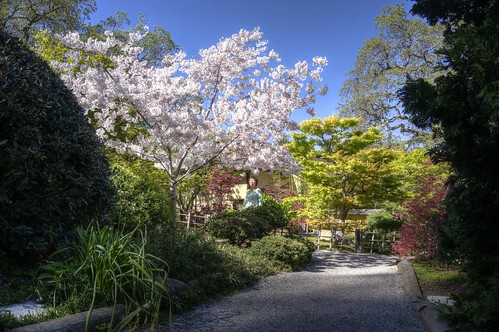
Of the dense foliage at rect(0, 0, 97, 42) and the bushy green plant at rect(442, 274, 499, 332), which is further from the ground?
the dense foliage at rect(0, 0, 97, 42)

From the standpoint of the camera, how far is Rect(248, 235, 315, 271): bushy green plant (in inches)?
254

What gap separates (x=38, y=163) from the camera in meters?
3.28

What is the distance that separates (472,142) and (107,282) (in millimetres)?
2963

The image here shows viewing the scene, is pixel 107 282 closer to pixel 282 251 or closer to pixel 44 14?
pixel 282 251

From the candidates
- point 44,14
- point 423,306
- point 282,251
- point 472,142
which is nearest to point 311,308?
point 423,306

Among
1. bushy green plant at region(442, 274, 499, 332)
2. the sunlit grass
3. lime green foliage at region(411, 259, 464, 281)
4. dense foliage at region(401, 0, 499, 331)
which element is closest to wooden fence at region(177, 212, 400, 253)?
lime green foliage at region(411, 259, 464, 281)

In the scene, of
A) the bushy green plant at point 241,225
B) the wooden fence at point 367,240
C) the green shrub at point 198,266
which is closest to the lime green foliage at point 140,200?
the green shrub at point 198,266

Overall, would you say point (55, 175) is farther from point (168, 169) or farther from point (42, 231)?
point (168, 169)

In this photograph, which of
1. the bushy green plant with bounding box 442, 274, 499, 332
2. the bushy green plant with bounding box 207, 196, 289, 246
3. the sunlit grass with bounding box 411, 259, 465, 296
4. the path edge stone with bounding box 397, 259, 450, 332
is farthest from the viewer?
the bushy green plant with bounding box 207, 196, 289, 246

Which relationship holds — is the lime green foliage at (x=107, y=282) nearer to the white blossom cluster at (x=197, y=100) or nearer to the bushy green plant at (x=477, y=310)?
the bushy green plant at (x=477, y=310)

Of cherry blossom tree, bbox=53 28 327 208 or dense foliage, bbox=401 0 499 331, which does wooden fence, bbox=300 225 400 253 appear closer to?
cherry blossom tree, bbox=53 28 327 208

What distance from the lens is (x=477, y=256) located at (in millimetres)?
2762

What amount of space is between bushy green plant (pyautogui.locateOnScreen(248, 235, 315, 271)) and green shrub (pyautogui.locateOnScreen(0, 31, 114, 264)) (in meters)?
3.35

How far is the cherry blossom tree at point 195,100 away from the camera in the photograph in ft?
22.0
